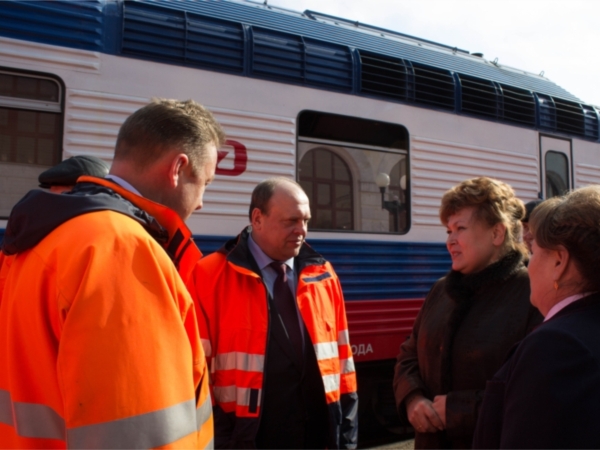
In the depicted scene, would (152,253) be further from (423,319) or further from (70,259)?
(423,319)

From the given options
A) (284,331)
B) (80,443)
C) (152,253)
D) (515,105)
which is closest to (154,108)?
(152,253)

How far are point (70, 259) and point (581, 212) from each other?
122 cm

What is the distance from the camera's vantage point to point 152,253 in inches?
46.3

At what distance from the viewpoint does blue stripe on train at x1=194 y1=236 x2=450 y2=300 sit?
14.6ft

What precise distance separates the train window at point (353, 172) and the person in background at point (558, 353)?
2.88 metres

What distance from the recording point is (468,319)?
7.72 ft

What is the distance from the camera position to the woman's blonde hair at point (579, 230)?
1471mm

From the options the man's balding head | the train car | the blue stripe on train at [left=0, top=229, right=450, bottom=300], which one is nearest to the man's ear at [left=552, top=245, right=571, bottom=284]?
the man's balding head

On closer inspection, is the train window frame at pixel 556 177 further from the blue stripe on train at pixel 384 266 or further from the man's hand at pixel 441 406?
the man's hand at pixel 441 406

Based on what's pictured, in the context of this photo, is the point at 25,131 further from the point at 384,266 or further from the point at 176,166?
the point at 384,266

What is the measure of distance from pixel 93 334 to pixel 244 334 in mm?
1418

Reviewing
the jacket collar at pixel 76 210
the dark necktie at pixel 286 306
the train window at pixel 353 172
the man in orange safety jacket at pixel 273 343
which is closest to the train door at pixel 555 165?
→ the train window at pixel 353 172

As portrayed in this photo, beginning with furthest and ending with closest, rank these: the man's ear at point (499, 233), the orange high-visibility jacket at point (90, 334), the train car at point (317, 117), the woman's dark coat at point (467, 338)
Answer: the train car at point (317, 117), the man's ear at point (499, 233), the woman's dark coat at point (467, 338), the orange high-visibility jacket at point (90, 334)

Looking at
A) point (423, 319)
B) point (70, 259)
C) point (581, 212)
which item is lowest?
point (423, 319)
